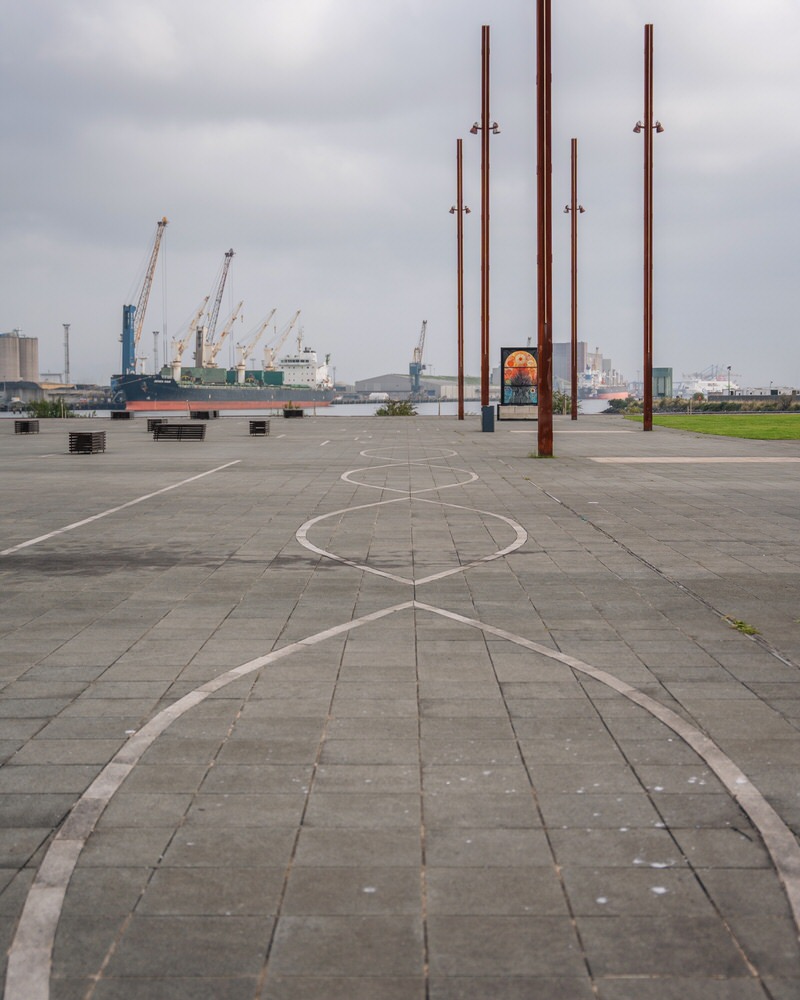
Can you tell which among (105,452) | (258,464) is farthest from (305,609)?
(105,452)

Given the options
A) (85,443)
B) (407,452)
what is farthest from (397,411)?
(85,443)

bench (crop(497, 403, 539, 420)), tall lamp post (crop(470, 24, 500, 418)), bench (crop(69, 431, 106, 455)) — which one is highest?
tall lamp post (crop(470, 24, 500, 418))

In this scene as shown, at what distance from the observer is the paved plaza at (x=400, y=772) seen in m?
3.47

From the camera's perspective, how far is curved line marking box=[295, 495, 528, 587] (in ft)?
35.3

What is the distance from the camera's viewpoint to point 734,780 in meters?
5.02

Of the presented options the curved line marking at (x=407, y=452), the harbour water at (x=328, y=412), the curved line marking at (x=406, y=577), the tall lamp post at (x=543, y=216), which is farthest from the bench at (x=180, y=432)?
the harbour water at (x=328, y=412)

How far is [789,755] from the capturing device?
5.38 metres

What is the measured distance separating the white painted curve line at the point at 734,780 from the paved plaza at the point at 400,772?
18 millimetres

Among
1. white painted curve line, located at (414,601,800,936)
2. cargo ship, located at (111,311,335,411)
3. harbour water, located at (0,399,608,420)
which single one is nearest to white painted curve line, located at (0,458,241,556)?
white painted curve line, located at (414,601,800,936)

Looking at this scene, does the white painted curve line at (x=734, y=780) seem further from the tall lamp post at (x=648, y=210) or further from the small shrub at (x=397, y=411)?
the small shrub at (x=397, y=411)

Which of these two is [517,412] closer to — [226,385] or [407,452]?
[407,452]

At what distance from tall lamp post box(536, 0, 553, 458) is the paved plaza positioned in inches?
599

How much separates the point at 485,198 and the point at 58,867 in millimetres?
49181

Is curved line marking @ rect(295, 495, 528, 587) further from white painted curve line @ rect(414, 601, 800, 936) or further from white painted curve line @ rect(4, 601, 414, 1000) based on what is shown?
white painted curve line @ rect(4, 601, 414, 1000)
